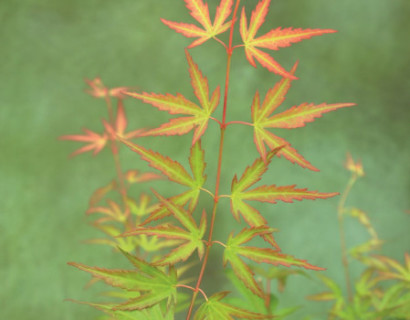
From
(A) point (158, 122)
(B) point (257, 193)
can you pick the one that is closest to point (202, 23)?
(B) point (257, 193)

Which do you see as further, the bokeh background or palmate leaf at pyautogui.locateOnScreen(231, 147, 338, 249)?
the bokeh background

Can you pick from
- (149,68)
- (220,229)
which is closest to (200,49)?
(149,68)

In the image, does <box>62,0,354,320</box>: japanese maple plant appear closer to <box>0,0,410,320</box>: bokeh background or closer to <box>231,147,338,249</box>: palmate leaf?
<box>231,147,338,249</box>: palmate leaf

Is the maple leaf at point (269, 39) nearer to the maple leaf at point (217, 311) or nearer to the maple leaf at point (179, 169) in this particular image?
the maple leaf at point (179, 169)

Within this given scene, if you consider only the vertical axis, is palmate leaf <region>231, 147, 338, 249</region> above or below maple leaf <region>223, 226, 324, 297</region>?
above

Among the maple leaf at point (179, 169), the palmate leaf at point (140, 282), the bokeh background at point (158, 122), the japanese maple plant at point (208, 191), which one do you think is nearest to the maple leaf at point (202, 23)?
the japanese maple plant at point (208, 191)

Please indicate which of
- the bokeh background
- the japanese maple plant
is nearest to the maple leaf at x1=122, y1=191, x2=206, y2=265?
the japanese maple plant

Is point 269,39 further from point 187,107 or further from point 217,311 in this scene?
point 217,311

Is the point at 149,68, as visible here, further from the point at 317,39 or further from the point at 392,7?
the point at 392,7
